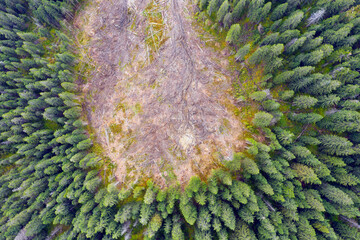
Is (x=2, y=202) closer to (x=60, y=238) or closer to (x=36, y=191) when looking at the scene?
(x=36, y=191)

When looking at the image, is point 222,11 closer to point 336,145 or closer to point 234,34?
point 234,34

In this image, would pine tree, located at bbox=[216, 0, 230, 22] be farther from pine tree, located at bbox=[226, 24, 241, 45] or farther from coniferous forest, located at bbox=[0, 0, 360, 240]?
pine tree, located at bbox=[226, 24, 241, 45]

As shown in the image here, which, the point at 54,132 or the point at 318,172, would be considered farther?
the point at 54,132

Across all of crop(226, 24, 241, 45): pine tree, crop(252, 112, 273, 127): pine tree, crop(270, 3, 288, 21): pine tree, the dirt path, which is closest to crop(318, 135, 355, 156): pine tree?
crop(252, 112, 273, 127): pine tree

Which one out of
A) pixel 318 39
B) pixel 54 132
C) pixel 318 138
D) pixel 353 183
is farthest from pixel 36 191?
pixel 318 39

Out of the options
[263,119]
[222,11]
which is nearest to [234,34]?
[222,11]

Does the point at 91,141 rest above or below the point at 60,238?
above

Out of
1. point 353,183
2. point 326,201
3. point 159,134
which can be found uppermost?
point 353,183
